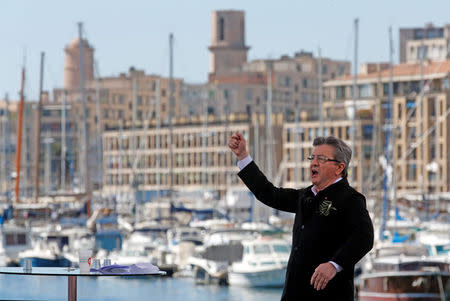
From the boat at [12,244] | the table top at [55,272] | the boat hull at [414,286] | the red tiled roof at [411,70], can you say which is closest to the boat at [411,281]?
the boat hull at [414,286]

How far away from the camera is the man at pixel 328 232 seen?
8.20 metres

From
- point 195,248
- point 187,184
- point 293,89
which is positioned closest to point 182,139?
point 187,184

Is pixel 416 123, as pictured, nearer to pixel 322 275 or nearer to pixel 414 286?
pixel 414 286

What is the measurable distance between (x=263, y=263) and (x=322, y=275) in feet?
136

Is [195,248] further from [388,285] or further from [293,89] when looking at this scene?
[293,89]

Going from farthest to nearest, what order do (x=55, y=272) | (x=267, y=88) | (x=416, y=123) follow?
1. (x=267, y=88)
2. (x=416, y=123)
3. (x=55, y=272)

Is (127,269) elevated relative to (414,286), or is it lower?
elevated

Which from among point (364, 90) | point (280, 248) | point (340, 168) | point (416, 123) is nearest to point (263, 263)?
point (280, 248)

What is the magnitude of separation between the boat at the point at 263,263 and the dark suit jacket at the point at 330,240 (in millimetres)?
40334

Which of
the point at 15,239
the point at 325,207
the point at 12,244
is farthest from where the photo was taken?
the point at 15,239

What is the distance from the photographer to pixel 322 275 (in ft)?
26.5

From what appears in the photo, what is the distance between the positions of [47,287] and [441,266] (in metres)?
27.7

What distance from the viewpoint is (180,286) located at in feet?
→ 169

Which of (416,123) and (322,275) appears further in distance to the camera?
(416,123)
